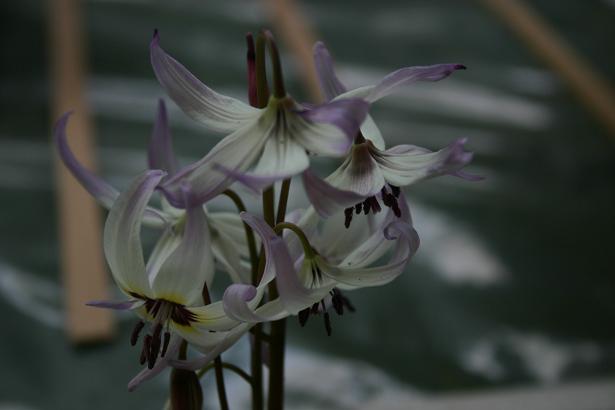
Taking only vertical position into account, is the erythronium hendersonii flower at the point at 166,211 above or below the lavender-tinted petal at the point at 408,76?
below

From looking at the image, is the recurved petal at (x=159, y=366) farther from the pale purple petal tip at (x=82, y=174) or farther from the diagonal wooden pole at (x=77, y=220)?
the diagonal wooden pole at (x=77, y=220)

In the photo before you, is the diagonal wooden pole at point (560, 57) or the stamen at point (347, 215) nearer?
the stamen at point (347, 215)

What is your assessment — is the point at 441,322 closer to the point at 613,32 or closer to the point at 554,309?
the point at 554,309

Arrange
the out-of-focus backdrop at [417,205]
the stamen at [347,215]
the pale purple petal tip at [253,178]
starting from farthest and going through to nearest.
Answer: the out-of-focus backdrop at [417,205], the stamen at [347,215], the pale purple petal tip at [253,178]

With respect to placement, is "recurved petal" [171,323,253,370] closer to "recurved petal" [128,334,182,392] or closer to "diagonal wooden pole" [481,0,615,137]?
"recurved petal" [128,334,182,392]

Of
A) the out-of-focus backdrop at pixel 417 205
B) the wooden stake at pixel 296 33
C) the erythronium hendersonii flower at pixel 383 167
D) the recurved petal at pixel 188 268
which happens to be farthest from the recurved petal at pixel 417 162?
the wooden stake at pixel 296 33

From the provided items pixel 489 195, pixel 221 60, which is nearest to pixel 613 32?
pixel 489 195

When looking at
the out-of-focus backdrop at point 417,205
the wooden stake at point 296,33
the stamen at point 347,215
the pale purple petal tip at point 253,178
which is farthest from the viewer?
the wooden stake at point 296,33

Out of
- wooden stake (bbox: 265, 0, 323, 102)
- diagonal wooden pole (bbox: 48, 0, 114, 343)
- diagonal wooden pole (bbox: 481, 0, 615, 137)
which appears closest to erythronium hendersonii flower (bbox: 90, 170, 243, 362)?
diagonal wooden pole (bbox: 48, 0, 114, 343)
